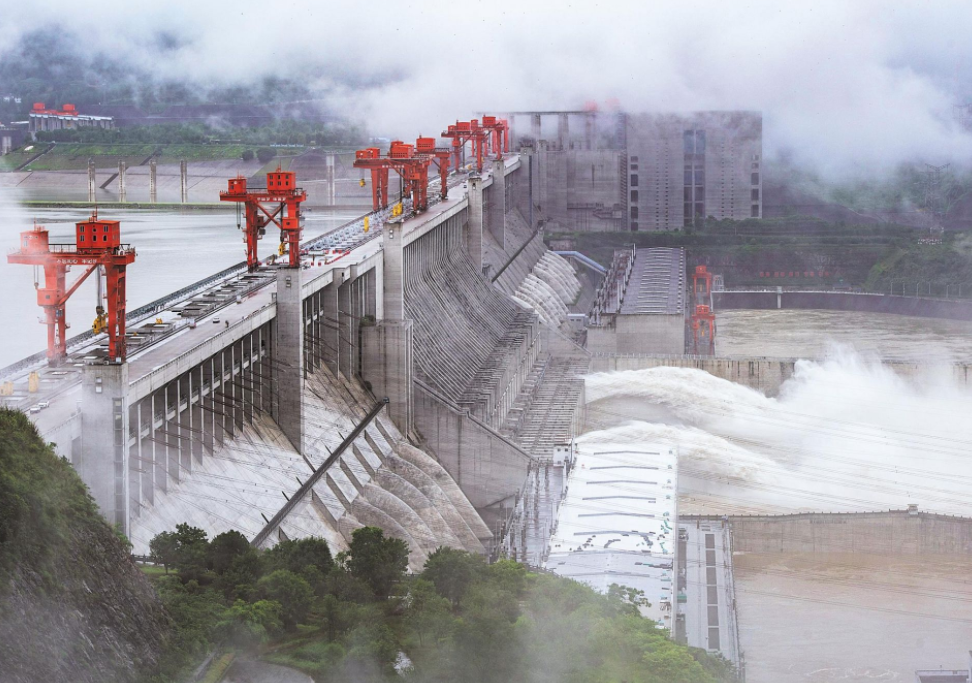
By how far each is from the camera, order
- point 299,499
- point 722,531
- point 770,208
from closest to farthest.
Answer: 1. point 299,499
2. point 722,531
3. point 770,208

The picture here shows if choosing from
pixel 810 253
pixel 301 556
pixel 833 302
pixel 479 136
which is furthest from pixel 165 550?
pixel 810 253

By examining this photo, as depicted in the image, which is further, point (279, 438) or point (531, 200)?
point (531, 200)

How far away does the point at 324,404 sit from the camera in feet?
61.6

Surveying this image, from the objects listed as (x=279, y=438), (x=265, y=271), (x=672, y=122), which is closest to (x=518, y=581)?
(x=279, y=438)

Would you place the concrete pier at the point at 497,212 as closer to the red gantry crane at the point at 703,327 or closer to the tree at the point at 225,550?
the red gantry crane at the point at 703,327

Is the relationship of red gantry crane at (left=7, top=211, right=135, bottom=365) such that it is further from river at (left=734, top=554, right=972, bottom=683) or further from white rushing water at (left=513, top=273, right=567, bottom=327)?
white rushing water at (left=513, top=273, right=567, bottom=327)

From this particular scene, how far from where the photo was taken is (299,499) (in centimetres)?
1611

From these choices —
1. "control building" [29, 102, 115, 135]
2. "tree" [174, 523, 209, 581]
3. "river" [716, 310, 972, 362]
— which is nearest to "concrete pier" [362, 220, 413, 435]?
"tree" [174, 523, 209, 581]

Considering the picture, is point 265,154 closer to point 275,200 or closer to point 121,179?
point 121,179

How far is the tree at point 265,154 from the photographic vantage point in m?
42.6

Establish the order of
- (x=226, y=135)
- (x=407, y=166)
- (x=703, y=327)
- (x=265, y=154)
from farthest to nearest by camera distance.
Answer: (x=226, y=135), (x=265, y=154), (x=703, y=327), (x=407, y=166)

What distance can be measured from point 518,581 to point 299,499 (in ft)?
11.5

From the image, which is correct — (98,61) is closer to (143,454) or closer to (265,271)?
(265,271)

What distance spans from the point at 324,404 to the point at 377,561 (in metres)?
5.83
